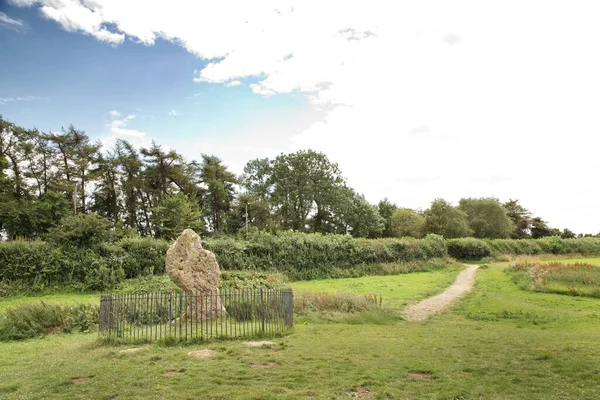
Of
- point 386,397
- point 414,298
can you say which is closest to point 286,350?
point 386,397

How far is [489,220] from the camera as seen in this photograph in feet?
Result: 237

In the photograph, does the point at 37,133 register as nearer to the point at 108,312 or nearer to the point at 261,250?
the point at 261,250

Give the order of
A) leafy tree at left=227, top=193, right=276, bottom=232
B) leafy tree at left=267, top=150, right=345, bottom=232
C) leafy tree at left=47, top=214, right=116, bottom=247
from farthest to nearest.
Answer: leafy tree at left=267, top=150, right=345, bottom=232
leafy tree at left=227, top=193, right=276, bottom=232
leafy tree at left=47, top=214, right=116, bottom=247

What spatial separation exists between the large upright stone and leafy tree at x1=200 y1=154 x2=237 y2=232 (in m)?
36.4

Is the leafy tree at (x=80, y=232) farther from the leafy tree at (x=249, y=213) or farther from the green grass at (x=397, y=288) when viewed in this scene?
the leafy tree at (x=249, y=213)

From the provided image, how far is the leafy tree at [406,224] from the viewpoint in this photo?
67312 mm

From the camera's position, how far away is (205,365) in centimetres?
955

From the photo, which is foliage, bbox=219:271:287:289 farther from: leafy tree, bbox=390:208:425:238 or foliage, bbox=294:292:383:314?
leafy tree, bbox=390:208:425:238

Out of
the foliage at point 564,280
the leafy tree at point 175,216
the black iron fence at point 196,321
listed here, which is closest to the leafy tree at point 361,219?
the leafy tree at point 175,216

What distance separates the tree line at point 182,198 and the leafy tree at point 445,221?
0.16 m

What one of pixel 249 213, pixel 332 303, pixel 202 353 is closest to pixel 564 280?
pixel 332 303

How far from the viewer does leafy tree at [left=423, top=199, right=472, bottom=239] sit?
65.4 meters

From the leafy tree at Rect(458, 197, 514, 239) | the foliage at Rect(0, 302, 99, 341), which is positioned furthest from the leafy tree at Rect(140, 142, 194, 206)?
the leafy tree at Rect(458, 197, 514, 239)

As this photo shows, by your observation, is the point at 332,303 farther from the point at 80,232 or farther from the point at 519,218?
the point at 519,218
